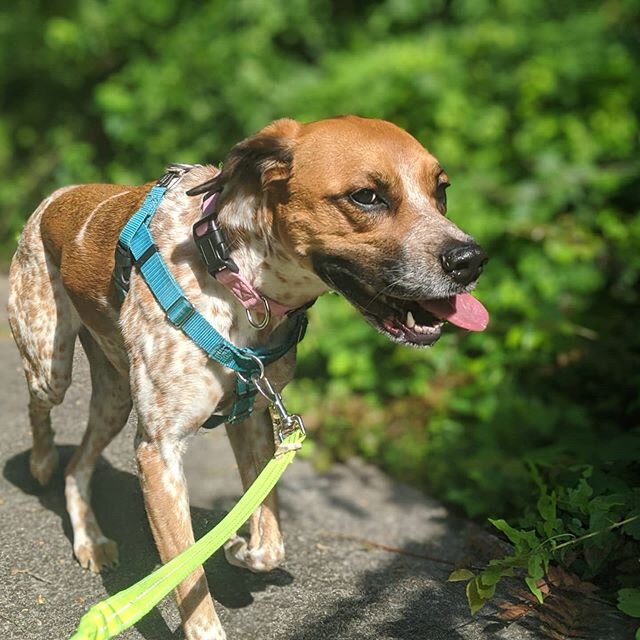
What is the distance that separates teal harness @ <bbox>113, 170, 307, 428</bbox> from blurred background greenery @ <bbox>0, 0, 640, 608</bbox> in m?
1.17

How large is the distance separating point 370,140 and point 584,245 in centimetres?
363

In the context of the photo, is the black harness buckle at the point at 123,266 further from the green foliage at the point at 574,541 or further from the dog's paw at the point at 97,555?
the green foliage at the point at 574,541

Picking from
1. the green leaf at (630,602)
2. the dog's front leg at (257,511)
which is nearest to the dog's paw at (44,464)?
the dog's front leg at (257,511)

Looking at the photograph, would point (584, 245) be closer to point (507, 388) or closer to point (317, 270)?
point (507, 388)

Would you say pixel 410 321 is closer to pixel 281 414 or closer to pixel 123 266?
pixel 281 414

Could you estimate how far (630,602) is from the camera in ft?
9.99

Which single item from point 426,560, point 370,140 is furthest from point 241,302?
point 426,560

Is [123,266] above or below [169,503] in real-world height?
above

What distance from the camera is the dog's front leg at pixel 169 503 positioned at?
3096mm

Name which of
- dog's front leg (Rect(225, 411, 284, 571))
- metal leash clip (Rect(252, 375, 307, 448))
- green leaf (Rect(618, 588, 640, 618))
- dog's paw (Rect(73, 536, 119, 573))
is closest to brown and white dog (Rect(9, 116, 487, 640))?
metal leash clip (Rect(252, 375, 307, 448))

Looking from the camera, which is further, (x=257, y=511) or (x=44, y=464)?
(x=44, y=464)

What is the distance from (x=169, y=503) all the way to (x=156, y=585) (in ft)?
1.89

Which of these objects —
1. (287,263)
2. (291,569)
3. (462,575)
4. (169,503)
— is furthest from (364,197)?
(291,569)

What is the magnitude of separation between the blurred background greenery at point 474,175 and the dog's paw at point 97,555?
1663 mm
